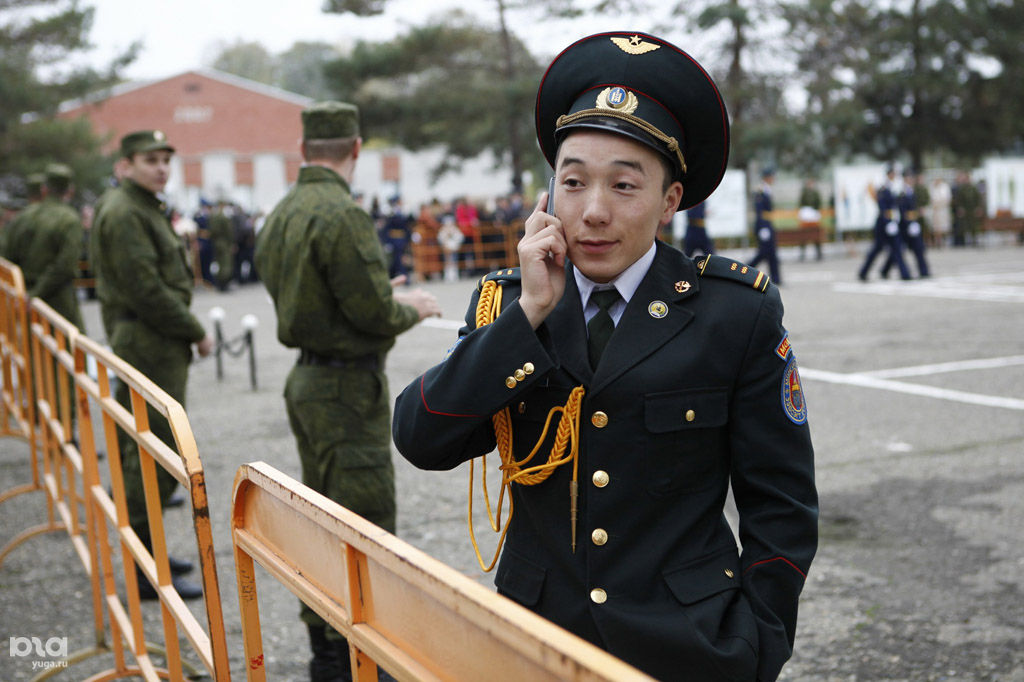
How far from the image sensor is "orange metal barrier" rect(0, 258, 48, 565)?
5.16 metres

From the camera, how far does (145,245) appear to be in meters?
4.93

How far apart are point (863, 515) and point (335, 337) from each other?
3068mm

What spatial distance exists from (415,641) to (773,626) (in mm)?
766

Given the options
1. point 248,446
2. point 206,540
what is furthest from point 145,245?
point 206,540

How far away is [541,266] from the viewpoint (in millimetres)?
1752

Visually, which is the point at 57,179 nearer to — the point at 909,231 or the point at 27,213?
the point at 27,213

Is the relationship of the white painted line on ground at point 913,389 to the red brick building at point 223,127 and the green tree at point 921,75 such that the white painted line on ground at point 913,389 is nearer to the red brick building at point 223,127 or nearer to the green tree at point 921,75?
the green tree at point 921,75

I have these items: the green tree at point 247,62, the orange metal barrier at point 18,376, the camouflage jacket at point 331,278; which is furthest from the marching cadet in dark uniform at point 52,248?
the green tree at point 247,62

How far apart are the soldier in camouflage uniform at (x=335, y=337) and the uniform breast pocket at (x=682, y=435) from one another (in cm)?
207

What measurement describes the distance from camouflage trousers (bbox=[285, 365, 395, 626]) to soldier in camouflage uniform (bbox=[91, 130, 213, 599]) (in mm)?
1240

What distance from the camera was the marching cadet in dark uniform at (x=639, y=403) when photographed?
5.88 ft
